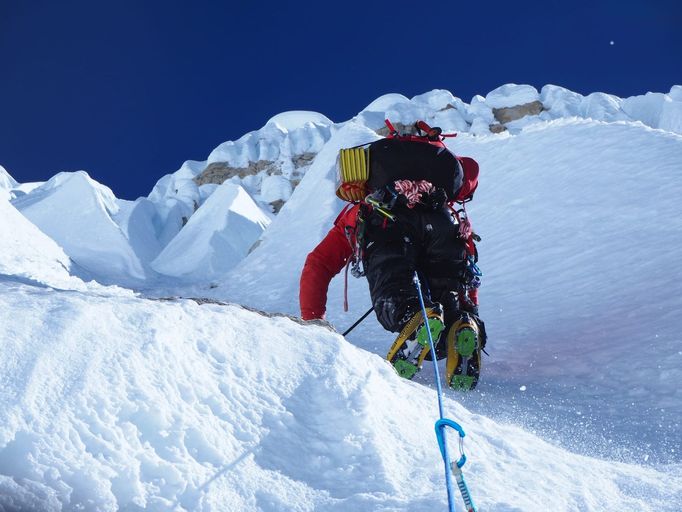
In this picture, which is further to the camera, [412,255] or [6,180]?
[6,180]

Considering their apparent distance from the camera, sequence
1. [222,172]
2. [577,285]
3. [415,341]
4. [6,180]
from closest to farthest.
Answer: [415,341], [577,285], [6,180], [222,172]

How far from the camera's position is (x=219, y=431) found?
1215 millimetres

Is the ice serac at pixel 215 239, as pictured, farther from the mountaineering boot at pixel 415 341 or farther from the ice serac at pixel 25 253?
the mountaineering boot at pixel 415 341

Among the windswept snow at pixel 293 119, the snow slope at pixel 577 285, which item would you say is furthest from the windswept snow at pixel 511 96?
the snow slope at pixel 577 285

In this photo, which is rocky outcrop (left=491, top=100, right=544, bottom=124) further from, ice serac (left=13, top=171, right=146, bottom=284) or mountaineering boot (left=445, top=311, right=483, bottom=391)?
mountaineering boot (left=445, top=311, right=483, bottom=391)

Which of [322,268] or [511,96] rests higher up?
[322,268]

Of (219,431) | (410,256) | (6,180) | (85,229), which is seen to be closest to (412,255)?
(410,256)

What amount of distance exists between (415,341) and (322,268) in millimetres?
885

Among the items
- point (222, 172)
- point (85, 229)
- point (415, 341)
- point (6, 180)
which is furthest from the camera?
point (222, 172)

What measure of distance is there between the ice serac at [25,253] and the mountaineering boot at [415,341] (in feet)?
9.31

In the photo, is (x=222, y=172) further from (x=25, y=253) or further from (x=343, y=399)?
(x=343, y=399)

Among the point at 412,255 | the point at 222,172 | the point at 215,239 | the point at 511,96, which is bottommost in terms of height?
the point at 222,172

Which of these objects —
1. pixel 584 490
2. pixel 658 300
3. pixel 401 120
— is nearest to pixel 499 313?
pixel 658 300

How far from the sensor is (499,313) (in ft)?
13.6
